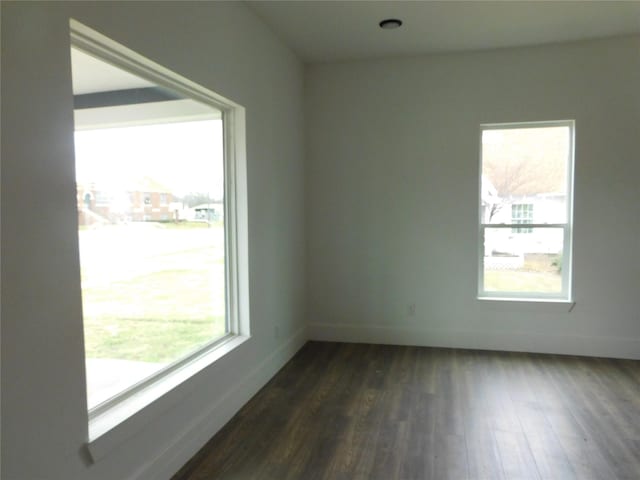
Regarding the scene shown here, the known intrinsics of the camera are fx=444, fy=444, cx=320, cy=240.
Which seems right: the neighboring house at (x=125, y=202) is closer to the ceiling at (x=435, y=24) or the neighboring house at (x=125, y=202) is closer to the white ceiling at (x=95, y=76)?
the white ceiling at (x=95, y=76)

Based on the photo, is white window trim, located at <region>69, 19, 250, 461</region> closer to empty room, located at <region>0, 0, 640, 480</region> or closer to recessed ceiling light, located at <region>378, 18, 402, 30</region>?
empty room, located at <region>0, 0, 640, 480</region>

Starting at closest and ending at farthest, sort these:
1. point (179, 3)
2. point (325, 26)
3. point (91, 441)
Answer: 1. point (91, 441)
2. point (179, 3)
3. point (325, 26)

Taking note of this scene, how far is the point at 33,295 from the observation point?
1536 mm

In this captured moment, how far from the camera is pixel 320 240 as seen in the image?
4.69 meters

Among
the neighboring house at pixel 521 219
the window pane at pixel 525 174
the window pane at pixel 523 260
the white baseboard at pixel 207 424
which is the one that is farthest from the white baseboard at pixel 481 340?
the window pane at pixel 525 174

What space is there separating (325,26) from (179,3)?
1555 millimetres

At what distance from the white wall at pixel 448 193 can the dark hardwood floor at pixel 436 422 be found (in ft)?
1.43

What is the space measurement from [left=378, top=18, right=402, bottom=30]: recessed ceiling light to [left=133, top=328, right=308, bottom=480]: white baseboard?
2838 mm

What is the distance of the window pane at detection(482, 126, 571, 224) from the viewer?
13.8ft

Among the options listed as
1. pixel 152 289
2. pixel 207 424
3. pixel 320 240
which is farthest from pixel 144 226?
pixel 320 240

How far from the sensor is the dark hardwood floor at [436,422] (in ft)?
7.80

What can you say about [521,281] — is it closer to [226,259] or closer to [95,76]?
[226,259]

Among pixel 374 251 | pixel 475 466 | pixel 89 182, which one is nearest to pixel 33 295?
pixel 89 182

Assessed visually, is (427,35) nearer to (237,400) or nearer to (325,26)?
(325,26)
